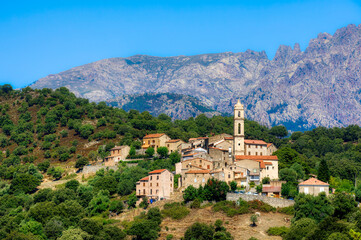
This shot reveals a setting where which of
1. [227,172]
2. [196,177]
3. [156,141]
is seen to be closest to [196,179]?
[196,177]

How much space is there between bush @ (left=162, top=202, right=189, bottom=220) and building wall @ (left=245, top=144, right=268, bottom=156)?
25.6m

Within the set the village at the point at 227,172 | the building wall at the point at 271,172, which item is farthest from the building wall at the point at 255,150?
the building wall at the point at 271,172

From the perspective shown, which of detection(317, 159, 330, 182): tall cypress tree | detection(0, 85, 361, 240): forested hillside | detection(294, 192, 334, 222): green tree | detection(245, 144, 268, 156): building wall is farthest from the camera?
detection(245, 144, 268, 156): building wall

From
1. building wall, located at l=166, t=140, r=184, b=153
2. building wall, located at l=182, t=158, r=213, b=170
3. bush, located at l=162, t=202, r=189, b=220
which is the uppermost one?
building wall, located at l=166, t=140, r=184, b=153

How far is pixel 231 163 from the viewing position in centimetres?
9112

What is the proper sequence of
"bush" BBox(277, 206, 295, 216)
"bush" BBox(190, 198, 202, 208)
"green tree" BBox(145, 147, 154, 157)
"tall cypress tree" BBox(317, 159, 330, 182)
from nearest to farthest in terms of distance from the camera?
"bush" BBox(277, 206, 295, 216), "bush" BBox(190, 198, 202, 208), "tall cypress tree" BBox(317, 159, 330, 182), "green tree" BBox(145, 147, 154, 157)

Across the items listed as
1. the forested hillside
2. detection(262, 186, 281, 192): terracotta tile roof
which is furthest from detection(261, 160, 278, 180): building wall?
detection(262, 186, 281, 192): terracotta tile roof

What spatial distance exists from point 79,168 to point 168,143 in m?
22.4

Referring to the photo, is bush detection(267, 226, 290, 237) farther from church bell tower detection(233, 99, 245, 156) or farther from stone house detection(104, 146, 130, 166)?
stone house detection(104, 146, 130, 166)

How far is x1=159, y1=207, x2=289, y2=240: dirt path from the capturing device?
71.1 meters

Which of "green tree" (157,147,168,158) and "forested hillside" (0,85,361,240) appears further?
"green tree" (157,147,168,158)

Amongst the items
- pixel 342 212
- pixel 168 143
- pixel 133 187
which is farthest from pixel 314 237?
pixel 168 143

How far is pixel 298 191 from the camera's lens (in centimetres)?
7962

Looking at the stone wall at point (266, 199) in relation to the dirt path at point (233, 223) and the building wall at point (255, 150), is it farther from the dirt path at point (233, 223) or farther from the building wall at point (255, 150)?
the building wall at point (255, 150)
